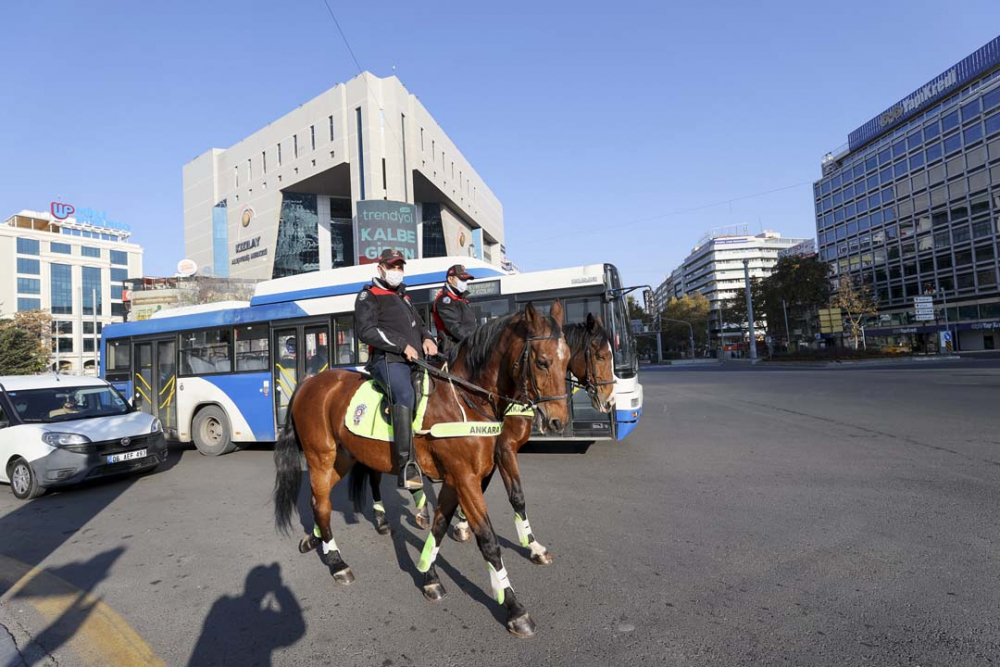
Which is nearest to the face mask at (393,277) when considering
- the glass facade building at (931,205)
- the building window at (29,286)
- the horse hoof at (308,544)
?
the horse hoof at (308,544)

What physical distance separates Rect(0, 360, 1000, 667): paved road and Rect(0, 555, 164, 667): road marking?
0.06ft

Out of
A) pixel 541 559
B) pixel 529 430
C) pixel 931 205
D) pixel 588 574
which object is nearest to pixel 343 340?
pixel 529 430

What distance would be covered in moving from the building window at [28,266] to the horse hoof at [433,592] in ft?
333

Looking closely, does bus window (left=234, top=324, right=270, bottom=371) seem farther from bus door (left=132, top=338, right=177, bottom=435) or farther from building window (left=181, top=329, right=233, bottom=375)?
bus door (left=132, top=338, right=177, bottom=435)

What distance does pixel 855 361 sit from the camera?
113 feet

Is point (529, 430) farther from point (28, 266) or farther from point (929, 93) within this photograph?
point (28, 266)

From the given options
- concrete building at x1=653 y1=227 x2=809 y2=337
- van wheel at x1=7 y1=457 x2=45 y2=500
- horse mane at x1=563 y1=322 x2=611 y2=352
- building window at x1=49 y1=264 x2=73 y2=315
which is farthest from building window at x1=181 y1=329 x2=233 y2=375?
concrete building at x1=653 y1=227 x2=809 y2=337

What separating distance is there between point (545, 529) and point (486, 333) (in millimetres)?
2330

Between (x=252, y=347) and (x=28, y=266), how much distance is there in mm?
A: 94600

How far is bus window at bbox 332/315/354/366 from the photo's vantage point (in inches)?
369

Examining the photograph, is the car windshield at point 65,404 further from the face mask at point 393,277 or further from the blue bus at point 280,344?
the face mask at point 393,277

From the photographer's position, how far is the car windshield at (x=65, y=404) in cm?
748

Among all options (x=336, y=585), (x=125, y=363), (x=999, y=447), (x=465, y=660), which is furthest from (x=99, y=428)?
(x=999, y=447)

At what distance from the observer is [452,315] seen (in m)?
4.95
